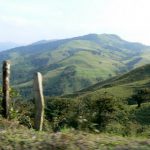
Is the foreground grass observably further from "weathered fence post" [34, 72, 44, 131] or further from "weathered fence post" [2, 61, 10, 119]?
"weathered fence post" [2, 61, 10, 119]

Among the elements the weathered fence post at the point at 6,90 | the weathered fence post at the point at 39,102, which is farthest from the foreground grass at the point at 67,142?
the weathered fence post at the point at 6,90

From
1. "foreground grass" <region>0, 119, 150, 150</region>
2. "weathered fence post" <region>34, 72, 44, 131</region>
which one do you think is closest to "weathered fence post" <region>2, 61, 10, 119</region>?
"weathered fence post" <region>34, 72, 44, 131</region>

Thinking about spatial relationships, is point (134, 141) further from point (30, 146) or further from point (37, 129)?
point (37, 129)

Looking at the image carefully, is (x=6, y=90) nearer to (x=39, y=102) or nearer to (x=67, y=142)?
(x=39, y=102)

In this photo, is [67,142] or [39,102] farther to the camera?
[39,102]

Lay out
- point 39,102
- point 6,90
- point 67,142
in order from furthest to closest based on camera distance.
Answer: point 6,90
point 39,102
point 67,142

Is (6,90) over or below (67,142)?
over

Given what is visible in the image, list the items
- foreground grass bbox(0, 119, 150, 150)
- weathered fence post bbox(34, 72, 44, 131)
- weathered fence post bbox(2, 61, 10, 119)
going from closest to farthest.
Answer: foreground grass bbox(0, 119, 150, 150), weathered fence post bbox(34, 72, 44, 131), weathered fence post bbox(2, 61, 10, 119)

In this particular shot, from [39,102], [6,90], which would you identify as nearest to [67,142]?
[39,102]

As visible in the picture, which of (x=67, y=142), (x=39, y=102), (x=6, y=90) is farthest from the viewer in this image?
(x=6, y=90)

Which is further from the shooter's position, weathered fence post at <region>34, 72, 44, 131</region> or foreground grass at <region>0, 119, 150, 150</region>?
weathered fence post at <region>34, 72, 44, 131</region>

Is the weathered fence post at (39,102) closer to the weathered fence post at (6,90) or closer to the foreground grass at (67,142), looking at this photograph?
the foreground grass at (67,142)

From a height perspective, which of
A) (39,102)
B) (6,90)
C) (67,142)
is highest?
(6,90)

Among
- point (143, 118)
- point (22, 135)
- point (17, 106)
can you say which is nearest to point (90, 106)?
point (143, 118)
